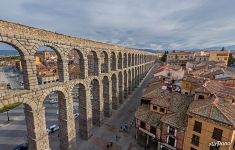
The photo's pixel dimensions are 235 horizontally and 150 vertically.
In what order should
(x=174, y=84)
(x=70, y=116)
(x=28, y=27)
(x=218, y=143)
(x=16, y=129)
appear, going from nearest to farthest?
(x=28, y=27) < (x=218, y=143) < (x=70, y=116) < (x=16, y=129) < (x=174, y=84)

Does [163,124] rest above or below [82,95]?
below

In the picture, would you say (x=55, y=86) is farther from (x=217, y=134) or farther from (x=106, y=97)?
(x=217, y=134)

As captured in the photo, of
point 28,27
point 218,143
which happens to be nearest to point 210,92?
point 218,143

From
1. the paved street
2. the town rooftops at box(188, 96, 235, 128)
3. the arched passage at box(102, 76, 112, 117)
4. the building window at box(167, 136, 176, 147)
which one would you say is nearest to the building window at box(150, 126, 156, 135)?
the building window at box(167, 136, 176, 147)

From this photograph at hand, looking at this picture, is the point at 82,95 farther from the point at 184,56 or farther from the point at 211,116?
the point at 184,56

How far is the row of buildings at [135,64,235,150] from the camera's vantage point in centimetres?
2162

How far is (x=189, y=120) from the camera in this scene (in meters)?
24.5

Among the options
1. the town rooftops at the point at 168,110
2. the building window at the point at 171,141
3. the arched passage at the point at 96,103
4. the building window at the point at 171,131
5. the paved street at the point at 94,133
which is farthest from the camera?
the arched passage at the point at 96,103

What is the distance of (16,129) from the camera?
39125mm

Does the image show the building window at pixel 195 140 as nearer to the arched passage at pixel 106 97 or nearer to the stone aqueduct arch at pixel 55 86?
the stone aqueduct arch at pixel 55 86

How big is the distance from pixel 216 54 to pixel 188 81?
8496cm

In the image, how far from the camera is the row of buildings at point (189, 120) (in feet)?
70.9

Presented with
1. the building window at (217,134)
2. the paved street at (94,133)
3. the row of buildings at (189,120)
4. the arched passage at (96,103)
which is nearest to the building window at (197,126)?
the row of buildings at (189,120)

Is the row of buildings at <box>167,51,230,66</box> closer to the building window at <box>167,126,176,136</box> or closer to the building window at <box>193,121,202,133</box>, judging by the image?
the building window at <box>167,126,176,136</box>
